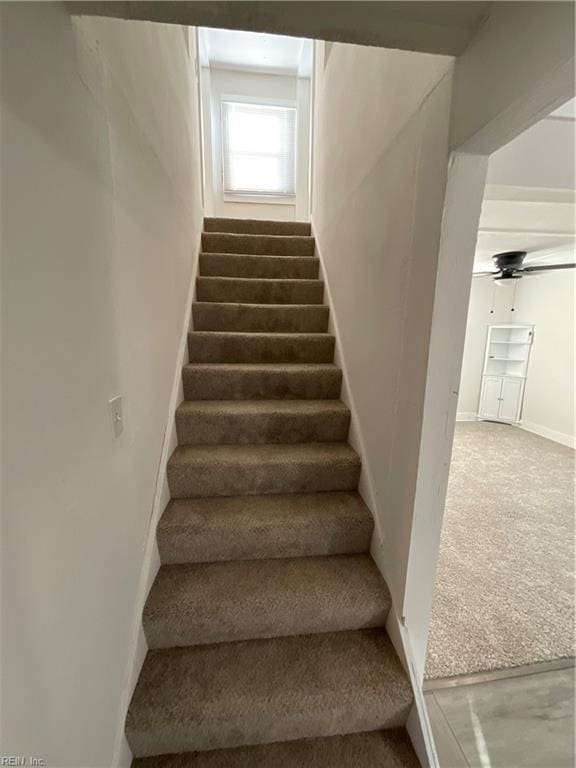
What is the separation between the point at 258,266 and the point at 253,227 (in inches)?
24.9

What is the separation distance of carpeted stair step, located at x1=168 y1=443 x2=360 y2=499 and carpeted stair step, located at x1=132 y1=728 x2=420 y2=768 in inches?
33.5

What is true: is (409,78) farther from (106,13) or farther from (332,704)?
(332,704)

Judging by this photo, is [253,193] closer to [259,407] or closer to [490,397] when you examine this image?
[259,407]

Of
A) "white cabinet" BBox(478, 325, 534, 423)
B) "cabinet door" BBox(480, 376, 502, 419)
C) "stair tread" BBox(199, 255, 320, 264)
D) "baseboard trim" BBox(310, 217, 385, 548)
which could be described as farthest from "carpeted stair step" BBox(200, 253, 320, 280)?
"cabinet door" BBox(480, 376, 502, 419)

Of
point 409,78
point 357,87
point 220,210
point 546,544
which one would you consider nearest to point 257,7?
point 409,78

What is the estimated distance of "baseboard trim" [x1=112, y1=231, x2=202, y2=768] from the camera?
0.95m

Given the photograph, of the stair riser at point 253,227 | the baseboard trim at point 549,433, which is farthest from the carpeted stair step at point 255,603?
the baseboard trim at point 549,433

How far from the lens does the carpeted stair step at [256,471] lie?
5.06ft

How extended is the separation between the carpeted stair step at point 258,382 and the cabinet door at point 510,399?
15.3ft

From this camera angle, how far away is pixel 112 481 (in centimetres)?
91

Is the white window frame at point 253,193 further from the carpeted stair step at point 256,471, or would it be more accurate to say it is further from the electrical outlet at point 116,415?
the electrical outlet at point 116,415

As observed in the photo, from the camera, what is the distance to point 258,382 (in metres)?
1.95

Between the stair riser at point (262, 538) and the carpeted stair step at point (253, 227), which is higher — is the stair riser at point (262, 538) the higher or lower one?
the lower one

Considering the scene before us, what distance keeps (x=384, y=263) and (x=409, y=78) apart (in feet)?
1.96
